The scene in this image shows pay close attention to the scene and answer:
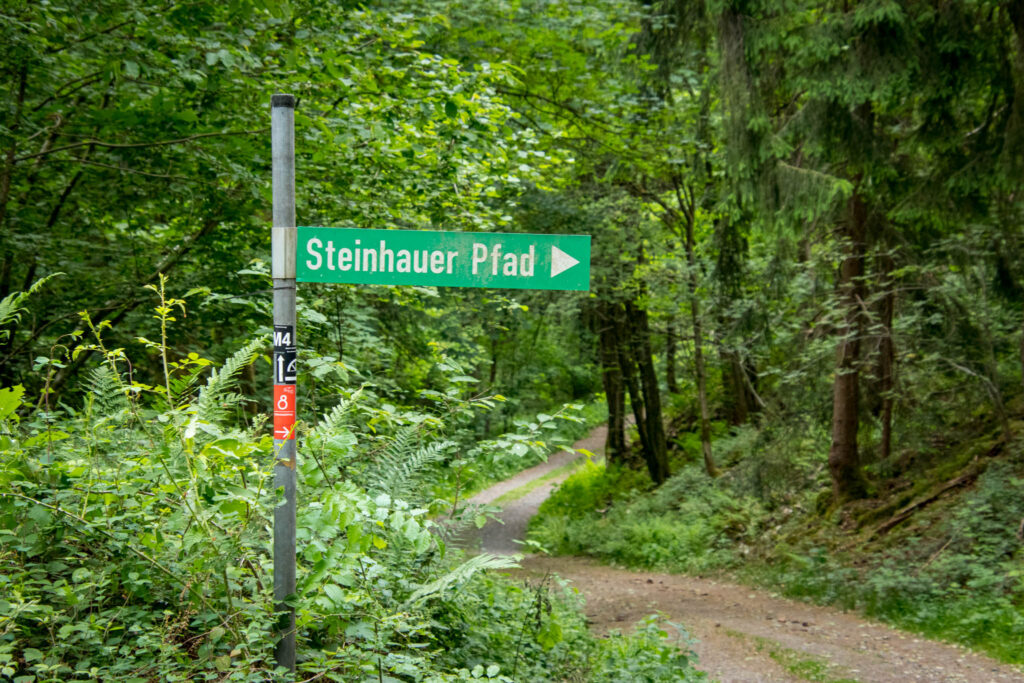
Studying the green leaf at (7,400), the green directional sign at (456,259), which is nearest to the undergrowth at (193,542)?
the green leaf at (7,400)

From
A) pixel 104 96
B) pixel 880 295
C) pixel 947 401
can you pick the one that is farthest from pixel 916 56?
pixel 104 96

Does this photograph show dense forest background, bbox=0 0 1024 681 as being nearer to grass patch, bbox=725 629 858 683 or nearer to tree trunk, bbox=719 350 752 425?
grass patch, bbox=725 629 858 683

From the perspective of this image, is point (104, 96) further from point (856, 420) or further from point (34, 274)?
point (856, 420)

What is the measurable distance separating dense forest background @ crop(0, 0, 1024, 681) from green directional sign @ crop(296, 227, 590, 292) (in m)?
0.73

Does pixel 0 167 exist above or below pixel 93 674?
above

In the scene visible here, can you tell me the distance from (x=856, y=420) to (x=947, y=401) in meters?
1.30

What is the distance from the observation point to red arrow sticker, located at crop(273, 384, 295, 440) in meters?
A: 2.77

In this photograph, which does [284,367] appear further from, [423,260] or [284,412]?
[423,260]

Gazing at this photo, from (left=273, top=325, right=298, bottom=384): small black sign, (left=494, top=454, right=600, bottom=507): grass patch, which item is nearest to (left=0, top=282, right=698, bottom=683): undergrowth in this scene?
(left=273, top=325, right=298, bottom=384): small black sign

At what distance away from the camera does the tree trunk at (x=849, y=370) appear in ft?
36.9

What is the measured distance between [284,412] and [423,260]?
2.49 feet

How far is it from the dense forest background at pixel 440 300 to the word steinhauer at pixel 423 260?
0.73m

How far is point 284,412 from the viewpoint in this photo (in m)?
2.81

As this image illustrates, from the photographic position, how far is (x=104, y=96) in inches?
252
